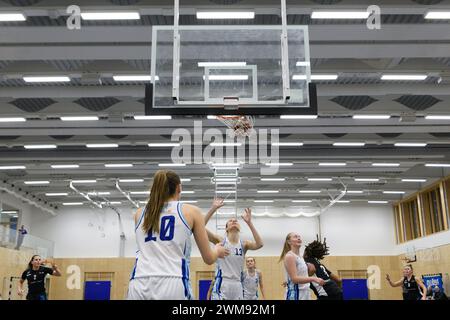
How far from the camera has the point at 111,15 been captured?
9.33m

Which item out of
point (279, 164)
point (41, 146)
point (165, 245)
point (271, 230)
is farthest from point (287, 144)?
point (165, 245)

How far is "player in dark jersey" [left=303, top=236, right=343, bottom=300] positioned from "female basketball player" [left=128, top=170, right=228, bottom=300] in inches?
150

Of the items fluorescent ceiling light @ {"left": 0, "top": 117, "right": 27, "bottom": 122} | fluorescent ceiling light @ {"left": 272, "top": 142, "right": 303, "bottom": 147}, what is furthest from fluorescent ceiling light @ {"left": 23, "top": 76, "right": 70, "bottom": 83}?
fluorescent ceiling light @ {"left": 272, "top": 142, "right": 303, "bottom": 147}

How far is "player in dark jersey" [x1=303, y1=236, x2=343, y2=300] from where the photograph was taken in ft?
22.0

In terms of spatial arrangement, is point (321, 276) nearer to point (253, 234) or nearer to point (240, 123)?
point (253, 234)

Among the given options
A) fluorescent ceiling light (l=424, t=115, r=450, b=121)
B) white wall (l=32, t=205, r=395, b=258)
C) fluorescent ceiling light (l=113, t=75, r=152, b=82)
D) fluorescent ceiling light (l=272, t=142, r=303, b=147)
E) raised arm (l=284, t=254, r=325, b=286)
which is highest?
fluorescent ceiling light (l=113, t=75, r=152, b=82)

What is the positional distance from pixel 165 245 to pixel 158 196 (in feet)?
1.12

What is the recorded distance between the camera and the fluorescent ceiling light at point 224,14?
9188mm

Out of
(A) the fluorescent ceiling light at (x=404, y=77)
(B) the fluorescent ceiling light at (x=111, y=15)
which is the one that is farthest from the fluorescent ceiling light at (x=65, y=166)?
(A) the fluorescent ceiling light at (x=404, y=77)

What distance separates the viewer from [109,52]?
1052 cm

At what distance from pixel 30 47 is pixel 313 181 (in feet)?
49.6

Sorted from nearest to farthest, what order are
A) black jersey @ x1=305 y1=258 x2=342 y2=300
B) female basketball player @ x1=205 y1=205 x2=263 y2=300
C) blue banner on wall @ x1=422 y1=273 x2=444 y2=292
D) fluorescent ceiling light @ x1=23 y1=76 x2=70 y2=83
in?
1. black jersey @ x1=305 y1=258 x2=342 y2=300
2. female basketball player @ x1=205 y1=205 x2=263 y2=300
3. fluorescent ceiling light @ x1=23 y1=76 x2=70 y2=83
4. blue banner on wall @ x1=422 y1=273 x2=444 y2=292

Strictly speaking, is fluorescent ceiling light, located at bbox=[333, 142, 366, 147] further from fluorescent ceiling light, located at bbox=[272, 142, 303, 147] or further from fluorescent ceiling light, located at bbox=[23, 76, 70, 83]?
fluorescent ceiling light, located at bbox=[23, 76, 70, 83]
